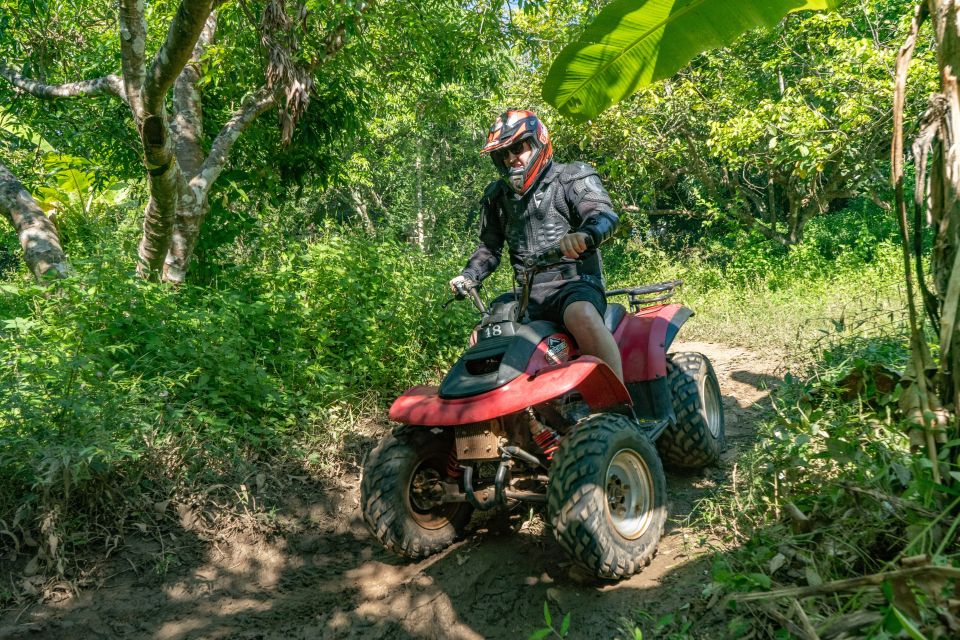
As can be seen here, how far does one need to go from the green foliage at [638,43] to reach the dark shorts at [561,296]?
1.38m

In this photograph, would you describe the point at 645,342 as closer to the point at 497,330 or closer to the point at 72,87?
the point at 497,330

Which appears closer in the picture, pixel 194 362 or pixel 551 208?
pixel 551 208

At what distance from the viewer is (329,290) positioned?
6.06 metres

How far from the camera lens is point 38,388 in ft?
12.3

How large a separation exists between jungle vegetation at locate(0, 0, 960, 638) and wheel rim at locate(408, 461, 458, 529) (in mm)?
1314

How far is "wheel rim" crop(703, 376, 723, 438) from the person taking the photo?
195 inches

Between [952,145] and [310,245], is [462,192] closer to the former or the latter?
[310,245]

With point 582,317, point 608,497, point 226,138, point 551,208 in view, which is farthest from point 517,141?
point 226,138

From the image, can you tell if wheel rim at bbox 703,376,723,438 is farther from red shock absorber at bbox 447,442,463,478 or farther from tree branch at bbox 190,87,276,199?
tree branch at bbox 190,87,276,199

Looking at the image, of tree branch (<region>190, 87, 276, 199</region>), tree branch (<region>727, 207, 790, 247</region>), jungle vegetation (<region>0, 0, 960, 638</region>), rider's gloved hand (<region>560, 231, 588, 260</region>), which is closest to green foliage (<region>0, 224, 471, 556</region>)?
jungle vegetation (<region>0, 0, 960, 638</region>)

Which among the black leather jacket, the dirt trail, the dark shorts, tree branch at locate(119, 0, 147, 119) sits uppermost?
tree branch at locate(119, 0, 147, 119)

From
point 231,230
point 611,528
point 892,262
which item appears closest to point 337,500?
point 611,528

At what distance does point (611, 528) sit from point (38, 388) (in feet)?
Result: 10.4

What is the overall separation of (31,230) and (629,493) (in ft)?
17.1
